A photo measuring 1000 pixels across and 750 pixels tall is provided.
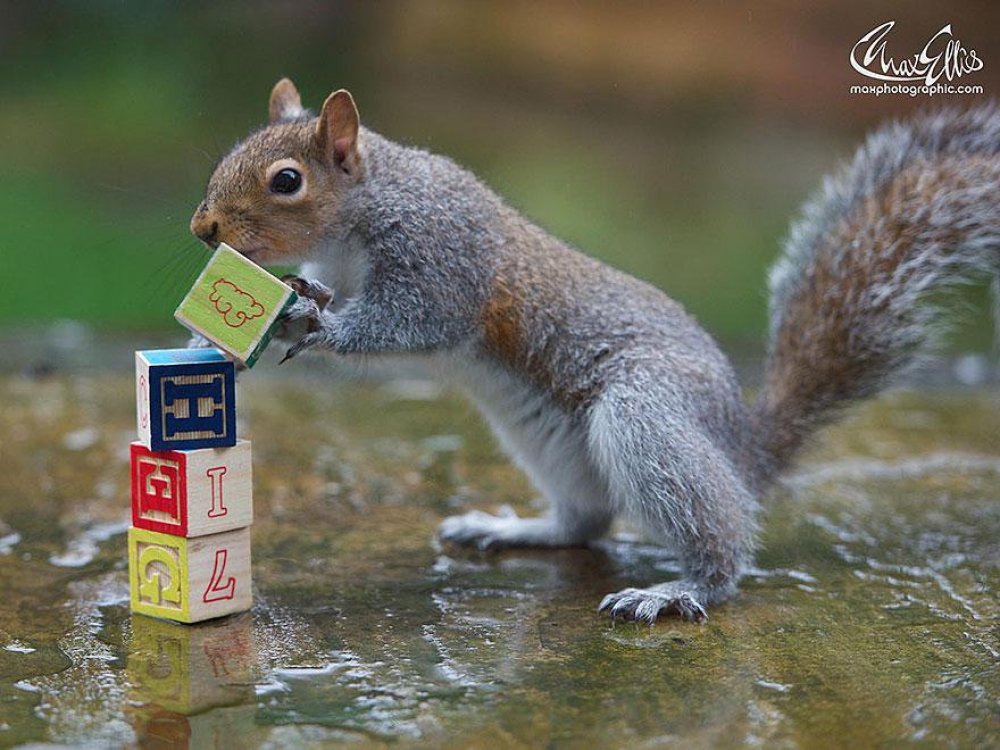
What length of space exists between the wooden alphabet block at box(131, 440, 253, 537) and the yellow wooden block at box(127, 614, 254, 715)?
19 cm

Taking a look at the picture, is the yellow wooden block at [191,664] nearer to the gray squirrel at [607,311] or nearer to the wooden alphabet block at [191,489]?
the wooden alphabet block at [191,489]

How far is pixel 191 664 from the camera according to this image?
7.19ft

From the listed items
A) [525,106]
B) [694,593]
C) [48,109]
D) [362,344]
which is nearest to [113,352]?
[48,109]

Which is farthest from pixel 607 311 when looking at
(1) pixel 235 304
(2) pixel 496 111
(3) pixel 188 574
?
(2) pixel 496 111

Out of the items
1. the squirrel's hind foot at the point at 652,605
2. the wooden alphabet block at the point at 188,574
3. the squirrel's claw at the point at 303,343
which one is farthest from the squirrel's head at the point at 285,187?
the squirrel's hind foot at the point at 652,605

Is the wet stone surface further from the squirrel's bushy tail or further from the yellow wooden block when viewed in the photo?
the squirrel's bushy tail

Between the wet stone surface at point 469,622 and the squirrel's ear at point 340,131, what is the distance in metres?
0.93

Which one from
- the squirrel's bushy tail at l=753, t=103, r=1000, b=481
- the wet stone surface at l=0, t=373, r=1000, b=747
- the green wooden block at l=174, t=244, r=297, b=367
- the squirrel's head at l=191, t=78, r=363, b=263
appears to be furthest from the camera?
the squirrel's bushy tail at l=753, t=103, r=1000, b=481

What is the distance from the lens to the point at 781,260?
10.3ft

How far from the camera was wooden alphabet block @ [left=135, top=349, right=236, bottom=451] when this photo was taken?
230 cm

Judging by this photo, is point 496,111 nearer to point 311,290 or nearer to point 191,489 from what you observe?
point 311,290

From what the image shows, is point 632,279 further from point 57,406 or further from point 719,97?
point 719,97

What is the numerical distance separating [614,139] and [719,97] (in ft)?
1.80

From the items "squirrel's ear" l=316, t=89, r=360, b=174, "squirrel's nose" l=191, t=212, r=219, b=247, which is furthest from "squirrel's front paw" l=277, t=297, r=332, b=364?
"squirrel's ear" l=316, t=89, r=360, b=174
